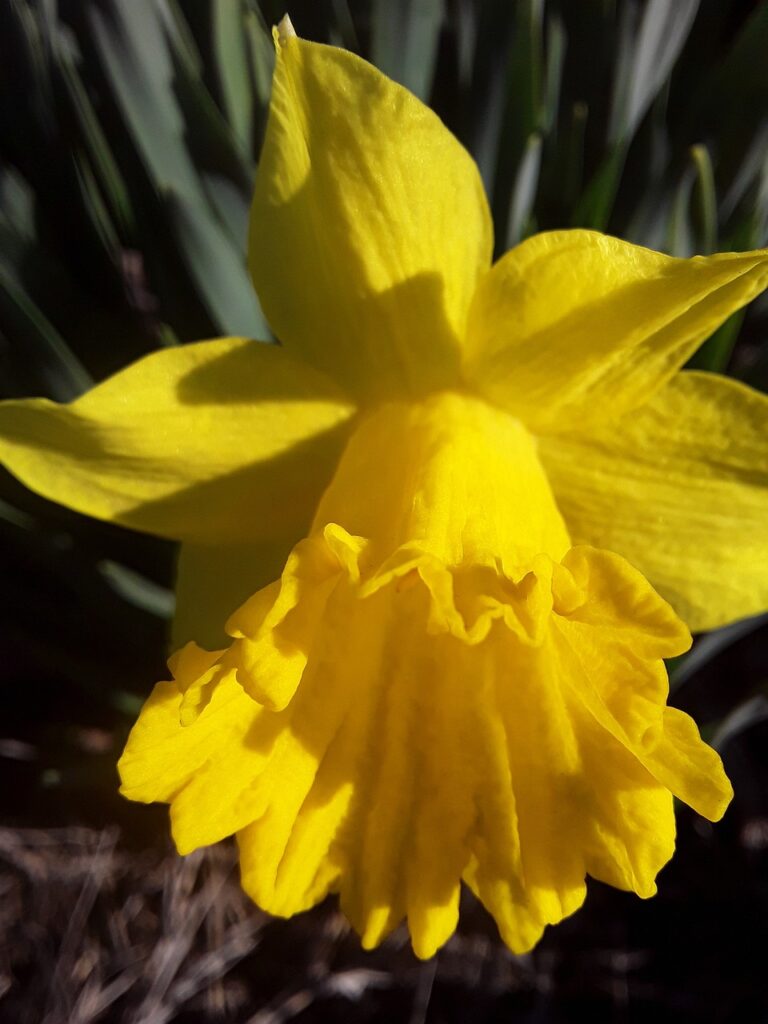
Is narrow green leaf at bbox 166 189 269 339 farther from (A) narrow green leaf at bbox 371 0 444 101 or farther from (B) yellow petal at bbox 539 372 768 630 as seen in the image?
(B) yellow petal at bbox 539 372 768 630

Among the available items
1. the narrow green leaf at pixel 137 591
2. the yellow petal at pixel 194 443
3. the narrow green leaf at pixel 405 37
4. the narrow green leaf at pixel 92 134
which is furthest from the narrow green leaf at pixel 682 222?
the narrow green leaf at pixel 137 591

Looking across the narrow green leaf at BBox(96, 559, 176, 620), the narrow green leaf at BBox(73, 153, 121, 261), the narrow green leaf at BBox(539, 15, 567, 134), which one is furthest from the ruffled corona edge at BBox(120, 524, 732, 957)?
the narrow green leaf at BBox(539, 15, 567, 134)

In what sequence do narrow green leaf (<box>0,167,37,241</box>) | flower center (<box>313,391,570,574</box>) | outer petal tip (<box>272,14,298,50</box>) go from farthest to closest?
narrow green leaf (<box>0,167,37,241</box>) → flower center (<box>313,391,570,574</box>) → outer petal tip (<box>272,14,298,50</box>)

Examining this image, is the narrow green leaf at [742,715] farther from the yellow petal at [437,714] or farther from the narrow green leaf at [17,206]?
the narrow green leaf at [17,206]

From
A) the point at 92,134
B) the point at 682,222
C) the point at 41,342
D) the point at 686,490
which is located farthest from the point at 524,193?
the point at 41,342

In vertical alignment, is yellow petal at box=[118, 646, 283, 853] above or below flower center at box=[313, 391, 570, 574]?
below

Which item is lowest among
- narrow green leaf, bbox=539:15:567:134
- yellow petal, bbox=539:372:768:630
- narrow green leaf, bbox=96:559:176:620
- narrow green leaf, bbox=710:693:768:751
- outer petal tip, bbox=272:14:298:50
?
narrow green leaf, bbox=710:693:768:751
